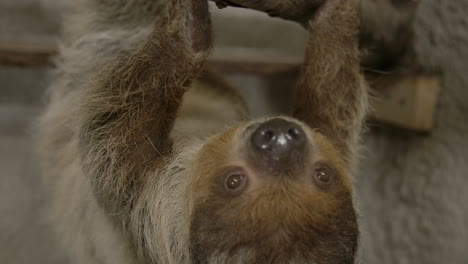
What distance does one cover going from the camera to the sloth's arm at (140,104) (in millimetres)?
2371

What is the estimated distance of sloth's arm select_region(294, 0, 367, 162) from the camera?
2.81m

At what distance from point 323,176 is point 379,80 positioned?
5.40ft

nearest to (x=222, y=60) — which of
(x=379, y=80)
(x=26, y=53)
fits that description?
(x=379, y=80)

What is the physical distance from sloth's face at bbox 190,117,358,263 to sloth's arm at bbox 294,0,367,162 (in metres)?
0.74

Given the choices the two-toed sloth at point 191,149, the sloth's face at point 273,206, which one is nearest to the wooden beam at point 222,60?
the two-toed sloth at point 191,149

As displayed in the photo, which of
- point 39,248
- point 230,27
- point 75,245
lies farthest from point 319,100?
Answer: point 39,248

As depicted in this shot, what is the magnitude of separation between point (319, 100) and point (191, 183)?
0.96m

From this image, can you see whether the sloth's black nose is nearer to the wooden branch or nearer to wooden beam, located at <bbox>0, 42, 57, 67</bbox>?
the wooden branch

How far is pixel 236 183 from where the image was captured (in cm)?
215

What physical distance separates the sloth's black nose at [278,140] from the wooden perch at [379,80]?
4.59 feet

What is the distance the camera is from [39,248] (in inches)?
201

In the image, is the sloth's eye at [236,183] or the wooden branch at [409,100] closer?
the sloth's eye at [236,183]

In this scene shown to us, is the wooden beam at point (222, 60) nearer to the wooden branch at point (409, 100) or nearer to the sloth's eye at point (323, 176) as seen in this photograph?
the wooden branch at point (409, 100)

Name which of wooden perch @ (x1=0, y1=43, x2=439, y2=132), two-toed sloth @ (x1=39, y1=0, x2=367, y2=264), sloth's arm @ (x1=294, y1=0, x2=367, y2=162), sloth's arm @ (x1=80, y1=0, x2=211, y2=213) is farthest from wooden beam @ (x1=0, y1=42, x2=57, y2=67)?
sloth's arm @ (x1=294, y1=0, x2=367, y2=162)
